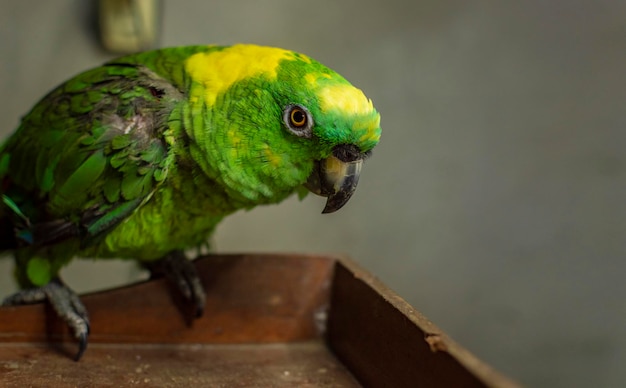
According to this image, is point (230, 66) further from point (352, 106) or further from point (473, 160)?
point (473, 160)

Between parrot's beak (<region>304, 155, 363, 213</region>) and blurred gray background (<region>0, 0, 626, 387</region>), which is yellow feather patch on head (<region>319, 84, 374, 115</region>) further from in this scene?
blurred gray background (<region>0, 0, 626, 387</region>)

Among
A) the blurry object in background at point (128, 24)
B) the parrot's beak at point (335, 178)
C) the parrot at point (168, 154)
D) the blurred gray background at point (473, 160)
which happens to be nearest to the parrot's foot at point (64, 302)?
the parrot at point (168, 154)

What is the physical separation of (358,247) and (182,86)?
95 cm

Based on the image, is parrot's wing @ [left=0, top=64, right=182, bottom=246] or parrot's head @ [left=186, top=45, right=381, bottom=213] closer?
parrot's head @ [left=186, top=45, right=381, bottom=213]

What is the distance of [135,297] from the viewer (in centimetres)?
99

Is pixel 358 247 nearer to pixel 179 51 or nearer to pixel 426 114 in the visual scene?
pixel 426 114

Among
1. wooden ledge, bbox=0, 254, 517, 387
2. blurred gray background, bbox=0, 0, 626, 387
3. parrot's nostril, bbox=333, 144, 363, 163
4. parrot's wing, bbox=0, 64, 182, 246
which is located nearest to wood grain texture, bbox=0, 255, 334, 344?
wooden ledge, bbox=0, 254, 517, 387

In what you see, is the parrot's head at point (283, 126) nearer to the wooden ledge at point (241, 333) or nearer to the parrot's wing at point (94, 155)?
the parrot's wing at point (94, 155)

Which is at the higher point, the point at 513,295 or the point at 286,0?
the point at 286,0

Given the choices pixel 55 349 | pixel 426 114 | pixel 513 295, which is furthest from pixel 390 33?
pixel 55 349

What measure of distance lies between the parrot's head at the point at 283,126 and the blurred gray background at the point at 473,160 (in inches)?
31.4

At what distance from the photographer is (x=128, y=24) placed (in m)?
1.43

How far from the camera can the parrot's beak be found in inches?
31.0

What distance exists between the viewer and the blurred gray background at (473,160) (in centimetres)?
157
